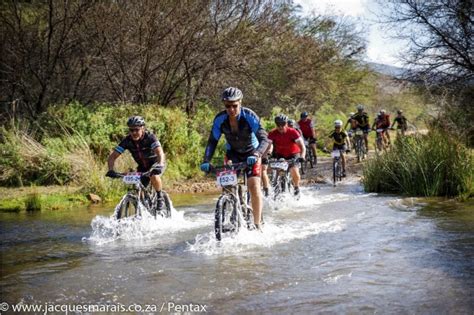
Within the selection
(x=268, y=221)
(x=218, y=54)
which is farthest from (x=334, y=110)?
(x=268, y=221)

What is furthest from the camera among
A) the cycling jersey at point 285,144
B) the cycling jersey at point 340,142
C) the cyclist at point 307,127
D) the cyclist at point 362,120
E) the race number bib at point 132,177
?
the cyclist at point 362,120

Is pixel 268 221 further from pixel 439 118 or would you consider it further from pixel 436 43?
pixel 436 43

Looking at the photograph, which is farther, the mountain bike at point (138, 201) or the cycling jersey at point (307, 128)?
the cycling jersey at point (307, 128)

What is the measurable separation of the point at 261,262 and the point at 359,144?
662 inches

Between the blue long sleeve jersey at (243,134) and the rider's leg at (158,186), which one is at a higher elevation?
the blue long sleeve jersey at (243,134)

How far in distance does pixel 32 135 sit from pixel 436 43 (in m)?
16.0

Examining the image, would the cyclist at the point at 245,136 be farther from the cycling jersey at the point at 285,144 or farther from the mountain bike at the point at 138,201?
the cycling jersey at the point at 285,144

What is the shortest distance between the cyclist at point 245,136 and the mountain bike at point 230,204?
0.63ft

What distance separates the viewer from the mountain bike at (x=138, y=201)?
912 cm

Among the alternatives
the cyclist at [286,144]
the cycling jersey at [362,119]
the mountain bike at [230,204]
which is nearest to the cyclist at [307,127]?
the cycling jersey at [362,119]

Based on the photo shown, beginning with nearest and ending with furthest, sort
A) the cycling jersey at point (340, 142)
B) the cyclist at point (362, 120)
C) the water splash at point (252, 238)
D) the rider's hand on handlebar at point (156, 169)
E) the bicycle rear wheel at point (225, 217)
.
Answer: the water splash at point (252, 238) < the bicycle rear wheel at point (225, 217) < the rider's hand on handlebar at point (156, 169) < the cycling jersey at point (340, 142) < the cyclist at point (362, 120)

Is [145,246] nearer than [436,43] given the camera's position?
Yes

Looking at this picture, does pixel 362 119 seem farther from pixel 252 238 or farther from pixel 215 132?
pixel 252 238

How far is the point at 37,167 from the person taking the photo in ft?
51.6
